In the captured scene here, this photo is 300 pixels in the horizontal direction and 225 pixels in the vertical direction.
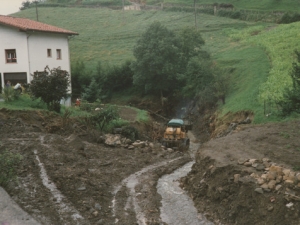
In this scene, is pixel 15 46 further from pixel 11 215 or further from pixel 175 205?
pixel 11 215

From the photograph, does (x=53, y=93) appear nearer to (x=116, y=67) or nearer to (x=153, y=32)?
(x=153, y=32)

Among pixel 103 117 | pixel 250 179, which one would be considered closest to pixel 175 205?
pixel 250 179

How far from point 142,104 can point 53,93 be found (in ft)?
67.1

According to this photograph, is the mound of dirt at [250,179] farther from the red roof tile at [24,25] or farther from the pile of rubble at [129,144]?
the red roof tile at [24,25]

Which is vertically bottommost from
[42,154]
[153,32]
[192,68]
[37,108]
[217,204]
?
[217,204]

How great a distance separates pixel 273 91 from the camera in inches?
1323

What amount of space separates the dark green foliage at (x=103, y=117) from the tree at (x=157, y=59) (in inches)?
649

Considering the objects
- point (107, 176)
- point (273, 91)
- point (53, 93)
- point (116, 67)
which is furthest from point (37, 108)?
point (116, 67)

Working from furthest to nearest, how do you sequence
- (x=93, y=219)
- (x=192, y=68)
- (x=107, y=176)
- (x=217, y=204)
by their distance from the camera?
(x=192, y=68)
(x=107, y=176)
(x=217, y=204)
(x=93, y=219)

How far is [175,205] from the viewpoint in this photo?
17500mm

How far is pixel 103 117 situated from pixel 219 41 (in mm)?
42591

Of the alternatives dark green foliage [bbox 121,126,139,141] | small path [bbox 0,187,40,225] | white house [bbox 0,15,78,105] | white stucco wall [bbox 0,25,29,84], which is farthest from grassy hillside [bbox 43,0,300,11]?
small path [bbox 0,187,40,225]

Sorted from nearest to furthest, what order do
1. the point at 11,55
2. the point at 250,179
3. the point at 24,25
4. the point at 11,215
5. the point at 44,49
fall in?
the point at 11,215
the point at 250,179
the point at 24,25
the point at 11,55
the point at 44,49

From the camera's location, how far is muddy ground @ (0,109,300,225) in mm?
14664
